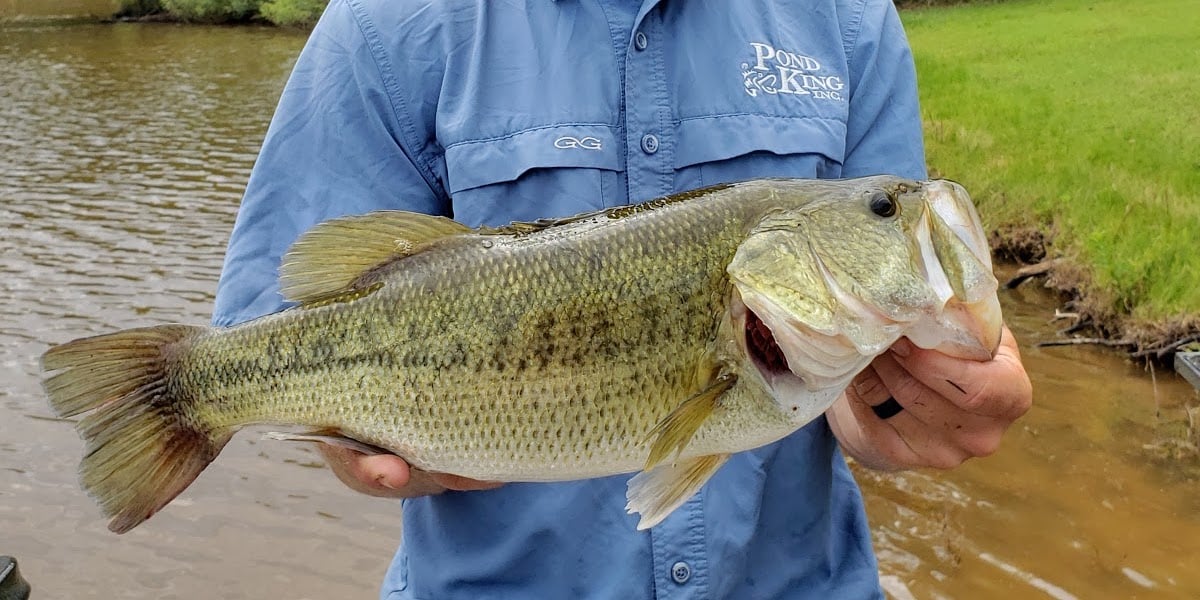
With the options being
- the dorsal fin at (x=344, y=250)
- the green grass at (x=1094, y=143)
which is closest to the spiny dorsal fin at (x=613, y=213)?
the dorsal fin at (x=344, y=250)

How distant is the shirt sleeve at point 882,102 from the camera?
8.06 feet

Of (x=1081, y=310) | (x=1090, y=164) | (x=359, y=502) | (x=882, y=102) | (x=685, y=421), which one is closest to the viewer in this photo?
(x=685, y=421)

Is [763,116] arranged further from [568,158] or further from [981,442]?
[981,442]

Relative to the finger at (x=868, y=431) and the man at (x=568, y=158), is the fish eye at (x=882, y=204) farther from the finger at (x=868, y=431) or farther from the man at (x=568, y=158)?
the man at (x=568, y=158)

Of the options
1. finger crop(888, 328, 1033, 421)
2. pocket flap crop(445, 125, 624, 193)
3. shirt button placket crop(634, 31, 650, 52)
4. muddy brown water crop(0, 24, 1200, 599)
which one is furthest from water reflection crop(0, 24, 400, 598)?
finger crop(888, 328, 1033, 421)

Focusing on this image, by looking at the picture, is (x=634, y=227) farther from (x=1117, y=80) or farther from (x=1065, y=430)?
(x=1117, y=80)

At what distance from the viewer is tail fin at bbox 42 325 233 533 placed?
2062 mm

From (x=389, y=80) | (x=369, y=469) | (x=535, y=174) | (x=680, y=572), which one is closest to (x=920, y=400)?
(x=680, y=572)

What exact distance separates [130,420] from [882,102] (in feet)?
6.40

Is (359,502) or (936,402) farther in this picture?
(359,502)

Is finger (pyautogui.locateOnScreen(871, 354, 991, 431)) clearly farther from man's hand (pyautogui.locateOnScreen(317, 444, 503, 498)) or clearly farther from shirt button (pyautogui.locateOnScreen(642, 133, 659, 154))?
man's hand (pyautogui.locateOnScreen(317, 444, 503, 498))

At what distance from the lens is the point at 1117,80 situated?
1645 cm

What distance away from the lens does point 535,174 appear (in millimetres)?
2287

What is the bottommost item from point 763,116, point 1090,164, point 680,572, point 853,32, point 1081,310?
point 1081,310
